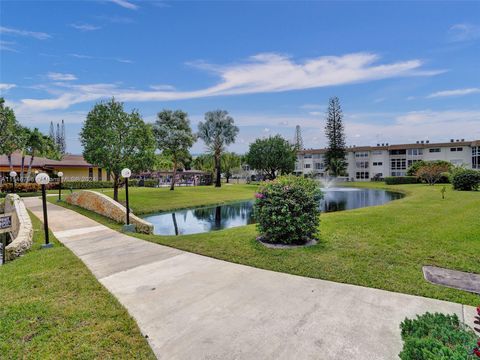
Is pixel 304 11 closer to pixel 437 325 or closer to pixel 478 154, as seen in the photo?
pixel 437 325

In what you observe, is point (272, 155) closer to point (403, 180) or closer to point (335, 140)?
point (335, 140)

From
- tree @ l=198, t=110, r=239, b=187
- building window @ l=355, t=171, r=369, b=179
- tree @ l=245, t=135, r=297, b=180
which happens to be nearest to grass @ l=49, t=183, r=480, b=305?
tree @ l=198, t=110, r=239, b=187

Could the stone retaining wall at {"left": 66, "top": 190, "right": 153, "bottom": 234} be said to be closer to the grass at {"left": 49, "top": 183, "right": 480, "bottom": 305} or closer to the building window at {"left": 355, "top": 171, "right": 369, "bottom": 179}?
the grass at {"left": 49, "top": 183, "right": 480, "bottom": 305}

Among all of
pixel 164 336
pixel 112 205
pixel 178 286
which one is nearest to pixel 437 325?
pixel 164 336

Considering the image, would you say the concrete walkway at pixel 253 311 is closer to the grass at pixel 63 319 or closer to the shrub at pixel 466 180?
the grass at pixel 63 319

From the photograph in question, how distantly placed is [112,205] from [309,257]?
924 cm

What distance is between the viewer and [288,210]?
6.70 metres

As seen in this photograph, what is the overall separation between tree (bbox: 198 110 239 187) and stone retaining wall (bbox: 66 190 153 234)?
74.8 feet

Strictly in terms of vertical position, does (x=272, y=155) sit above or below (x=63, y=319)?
above

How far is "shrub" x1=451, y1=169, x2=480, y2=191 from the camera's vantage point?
21906mm

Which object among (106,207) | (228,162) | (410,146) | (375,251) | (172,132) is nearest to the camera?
(375,251)

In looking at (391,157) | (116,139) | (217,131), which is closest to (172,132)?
(217,131)

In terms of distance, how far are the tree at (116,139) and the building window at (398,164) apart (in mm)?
47791

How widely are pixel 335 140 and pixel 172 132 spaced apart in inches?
1353
